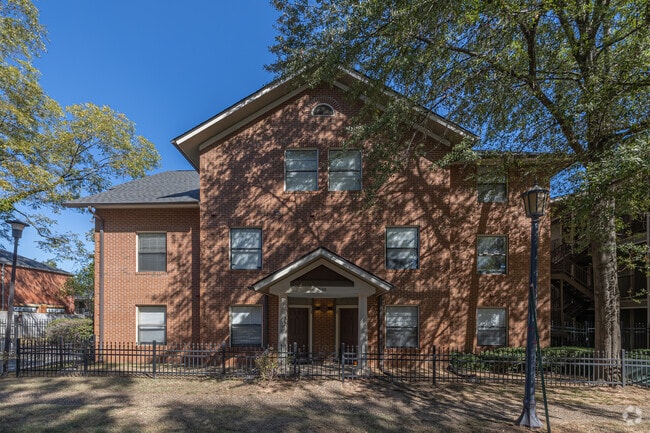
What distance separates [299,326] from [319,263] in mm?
3472

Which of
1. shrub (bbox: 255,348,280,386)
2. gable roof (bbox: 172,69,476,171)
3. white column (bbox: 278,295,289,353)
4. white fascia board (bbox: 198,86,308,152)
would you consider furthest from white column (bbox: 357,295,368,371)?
white fascia board (bbox: 198,86,308,152)

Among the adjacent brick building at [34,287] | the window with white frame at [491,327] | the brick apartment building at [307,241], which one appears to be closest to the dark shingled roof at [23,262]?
the adjacent brick building at [34,287]

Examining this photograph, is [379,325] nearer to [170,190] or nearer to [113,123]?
[170,190]

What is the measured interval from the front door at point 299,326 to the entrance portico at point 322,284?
78.6 inches

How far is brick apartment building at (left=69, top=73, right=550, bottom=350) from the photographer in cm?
1405

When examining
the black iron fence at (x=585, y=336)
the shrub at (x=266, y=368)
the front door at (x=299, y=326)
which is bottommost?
the black iron fence at (x=585, y=336)

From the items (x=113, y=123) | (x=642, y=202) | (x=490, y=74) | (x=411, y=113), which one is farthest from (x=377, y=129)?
(x=113, y=123)

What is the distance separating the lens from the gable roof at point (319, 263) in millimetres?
12180

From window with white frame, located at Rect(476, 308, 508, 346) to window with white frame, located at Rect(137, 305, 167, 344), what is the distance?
40.0 feet

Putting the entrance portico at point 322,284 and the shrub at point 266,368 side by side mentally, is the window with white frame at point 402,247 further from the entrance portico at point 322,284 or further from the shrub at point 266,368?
the shrub at point 266,368

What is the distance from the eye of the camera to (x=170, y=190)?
16250 millimetres

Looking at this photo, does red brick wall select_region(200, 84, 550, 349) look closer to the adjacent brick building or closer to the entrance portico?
the entrance portico

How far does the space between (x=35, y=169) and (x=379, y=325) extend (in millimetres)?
18592

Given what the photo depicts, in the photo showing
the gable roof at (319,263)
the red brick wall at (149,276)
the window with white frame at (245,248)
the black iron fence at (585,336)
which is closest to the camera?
the gable roof at (319,263)
